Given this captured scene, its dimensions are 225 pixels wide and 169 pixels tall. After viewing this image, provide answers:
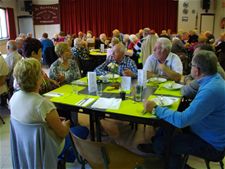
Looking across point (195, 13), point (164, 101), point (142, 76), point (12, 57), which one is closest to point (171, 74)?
point (142, 76)

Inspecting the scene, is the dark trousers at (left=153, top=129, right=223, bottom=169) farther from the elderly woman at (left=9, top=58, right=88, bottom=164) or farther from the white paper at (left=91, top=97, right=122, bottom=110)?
the elderly woman at (left=9, top=58, right=88, bottom=164)

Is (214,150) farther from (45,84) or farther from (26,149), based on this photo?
(45,84)

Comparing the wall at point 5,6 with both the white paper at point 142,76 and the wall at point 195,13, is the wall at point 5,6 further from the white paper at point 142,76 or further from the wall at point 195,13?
the white paper at point 142,76

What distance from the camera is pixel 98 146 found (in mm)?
1424

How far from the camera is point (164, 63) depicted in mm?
3094

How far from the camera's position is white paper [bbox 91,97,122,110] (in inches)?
79.4

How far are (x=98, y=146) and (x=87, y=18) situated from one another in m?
10.0

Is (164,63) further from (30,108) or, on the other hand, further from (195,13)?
(195,13)

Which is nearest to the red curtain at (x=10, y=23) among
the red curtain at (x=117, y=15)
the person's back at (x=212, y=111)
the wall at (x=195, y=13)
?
the red curtain at (x=117, y=15)

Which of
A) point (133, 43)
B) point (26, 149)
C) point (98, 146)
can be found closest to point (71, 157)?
point (26, 149)

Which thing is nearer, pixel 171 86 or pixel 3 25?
pixel 171 86

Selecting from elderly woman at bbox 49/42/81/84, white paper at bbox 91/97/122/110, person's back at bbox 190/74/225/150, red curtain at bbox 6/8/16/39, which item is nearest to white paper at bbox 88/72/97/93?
white paper at bbox 91/97/122/110

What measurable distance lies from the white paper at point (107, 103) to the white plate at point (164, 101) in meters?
0.34

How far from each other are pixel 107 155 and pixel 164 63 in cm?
192
